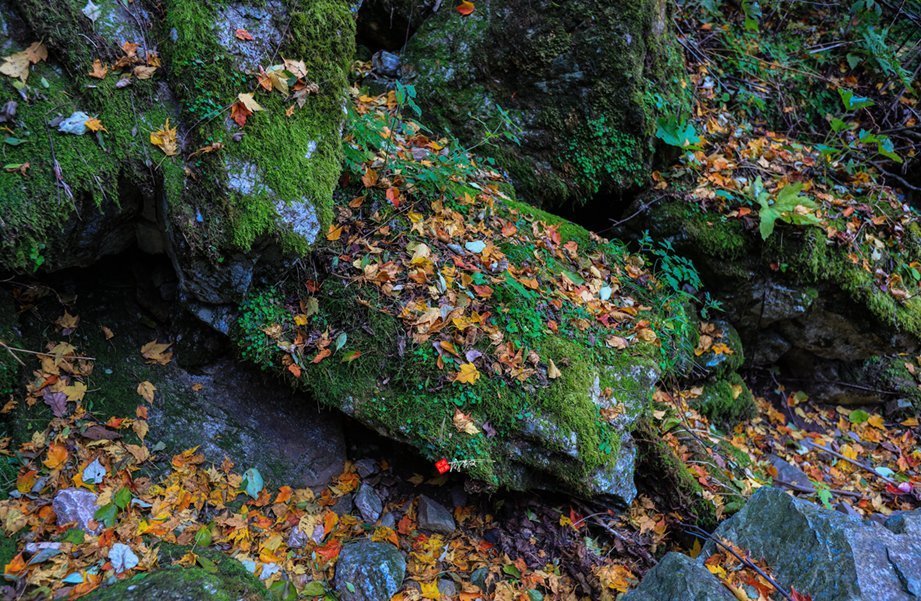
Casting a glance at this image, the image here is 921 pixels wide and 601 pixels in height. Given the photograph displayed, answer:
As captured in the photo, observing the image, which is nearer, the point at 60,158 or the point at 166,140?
the point at 60,158

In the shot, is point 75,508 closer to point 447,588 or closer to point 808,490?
point 447,588

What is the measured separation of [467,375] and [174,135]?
232 centimetres

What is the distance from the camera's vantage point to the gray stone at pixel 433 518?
3.68 meters

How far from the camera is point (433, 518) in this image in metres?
3.69

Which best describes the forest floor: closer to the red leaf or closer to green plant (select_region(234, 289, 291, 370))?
the red leaf

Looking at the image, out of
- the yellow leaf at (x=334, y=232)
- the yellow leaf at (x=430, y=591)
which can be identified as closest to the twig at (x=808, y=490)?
the yellow leaf at (x=430, y=591)

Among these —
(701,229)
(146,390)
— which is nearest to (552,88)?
(701,229)

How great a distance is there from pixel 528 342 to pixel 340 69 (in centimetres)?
231

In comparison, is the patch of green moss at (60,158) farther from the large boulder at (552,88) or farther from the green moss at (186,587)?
the large boulder at (552,88)

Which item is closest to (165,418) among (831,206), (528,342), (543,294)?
(528,342)

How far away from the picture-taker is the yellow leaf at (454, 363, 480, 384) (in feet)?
11.5

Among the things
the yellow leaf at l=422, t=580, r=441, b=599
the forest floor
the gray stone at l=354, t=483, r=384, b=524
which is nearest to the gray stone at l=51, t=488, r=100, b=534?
the forest floor

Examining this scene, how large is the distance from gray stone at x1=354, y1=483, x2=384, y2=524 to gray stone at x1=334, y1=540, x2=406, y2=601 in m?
0.24

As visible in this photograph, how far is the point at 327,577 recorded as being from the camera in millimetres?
3264
